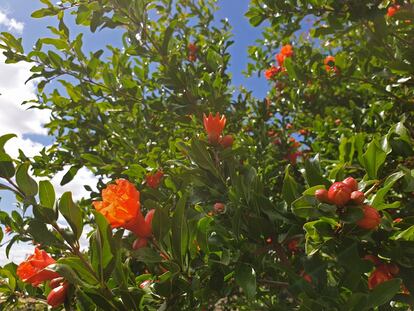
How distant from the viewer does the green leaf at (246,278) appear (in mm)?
836

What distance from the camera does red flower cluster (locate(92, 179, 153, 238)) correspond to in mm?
887

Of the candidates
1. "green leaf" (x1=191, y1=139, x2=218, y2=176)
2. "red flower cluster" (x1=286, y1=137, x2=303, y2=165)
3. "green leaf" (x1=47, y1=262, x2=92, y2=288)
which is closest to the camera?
"green leaf" (x1=47, y1=262, x2=92, y2=288)

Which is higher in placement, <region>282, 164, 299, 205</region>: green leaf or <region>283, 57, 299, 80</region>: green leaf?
<region>283, 57, 299, 80</region>: green leaf

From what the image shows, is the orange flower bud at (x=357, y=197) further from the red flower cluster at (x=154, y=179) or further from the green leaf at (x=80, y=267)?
the red flower cluster at (x=154, y=179)

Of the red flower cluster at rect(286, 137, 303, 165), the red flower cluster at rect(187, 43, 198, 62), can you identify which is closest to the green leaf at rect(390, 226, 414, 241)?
the red flower cluster at rect(286, 137, 303, 165)

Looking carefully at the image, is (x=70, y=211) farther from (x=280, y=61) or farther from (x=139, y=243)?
(x=280, y=61)

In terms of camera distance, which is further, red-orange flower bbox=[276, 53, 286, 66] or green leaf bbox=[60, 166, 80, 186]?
red-orange flower bbox=[276, 53, 286, 66]

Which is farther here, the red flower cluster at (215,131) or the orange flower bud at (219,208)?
the red flower cluster at (215,131)

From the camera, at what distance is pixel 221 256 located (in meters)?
0.90

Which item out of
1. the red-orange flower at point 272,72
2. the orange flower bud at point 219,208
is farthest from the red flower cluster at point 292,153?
the orange flower bud at point 219,208

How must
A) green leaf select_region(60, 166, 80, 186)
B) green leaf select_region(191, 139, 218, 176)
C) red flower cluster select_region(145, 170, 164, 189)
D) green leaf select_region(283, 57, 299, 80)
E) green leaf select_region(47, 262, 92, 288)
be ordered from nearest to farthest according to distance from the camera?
green leaf select_region(47, 262, 92, 288), green leaf select_region(191, 139, 218, 176), red flower cluster select_region(145, 170, 164, 189), green leaf select_region(283, 57, 299, 80), green leaf select_region(60, 166, 80, 186)

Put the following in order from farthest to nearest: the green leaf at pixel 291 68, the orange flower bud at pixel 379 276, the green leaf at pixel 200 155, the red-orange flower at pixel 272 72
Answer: the red-orange flower at pixel 272 72 < the green leaf at pixel 291 68 < the green leaf at pixel 200 155 < the orange flower bud at pixel 379 276

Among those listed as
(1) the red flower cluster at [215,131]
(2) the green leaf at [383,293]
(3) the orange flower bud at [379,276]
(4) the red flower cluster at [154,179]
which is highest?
(1) the red flower cluster at [215,131]

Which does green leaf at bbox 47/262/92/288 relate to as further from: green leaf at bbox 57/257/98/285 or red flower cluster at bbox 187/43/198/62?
red flower cluster at bbox 187/43/198/62
